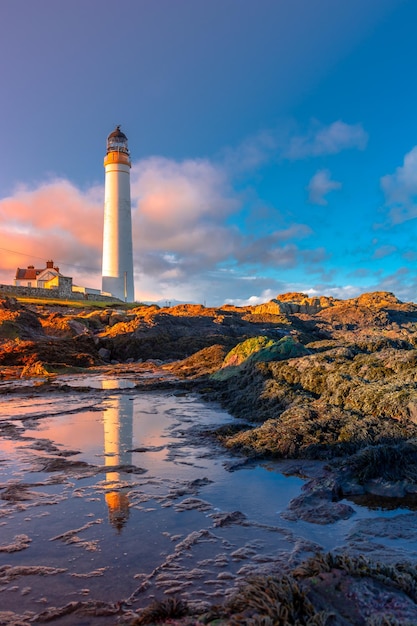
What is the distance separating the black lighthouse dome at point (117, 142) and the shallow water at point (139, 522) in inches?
1818

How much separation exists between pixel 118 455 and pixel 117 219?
42706 millimetres

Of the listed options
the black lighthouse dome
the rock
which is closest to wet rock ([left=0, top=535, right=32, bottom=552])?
the rock

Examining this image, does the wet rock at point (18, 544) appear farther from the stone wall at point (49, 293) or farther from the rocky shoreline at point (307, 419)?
the stone wall at point (49, 293)

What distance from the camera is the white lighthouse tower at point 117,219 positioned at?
46.6 meters

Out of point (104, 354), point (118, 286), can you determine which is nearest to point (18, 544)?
point (104, 354)

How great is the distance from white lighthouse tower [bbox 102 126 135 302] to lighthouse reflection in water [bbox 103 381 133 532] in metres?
38.1

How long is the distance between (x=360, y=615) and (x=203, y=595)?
97 cm

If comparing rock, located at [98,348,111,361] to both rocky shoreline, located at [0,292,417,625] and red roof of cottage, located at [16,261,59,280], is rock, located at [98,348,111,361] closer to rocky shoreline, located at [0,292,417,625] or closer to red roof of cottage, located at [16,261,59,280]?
rocky shoreline, located at [0,292,417,625]

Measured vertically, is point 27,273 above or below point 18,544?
above

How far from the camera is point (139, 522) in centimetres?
393

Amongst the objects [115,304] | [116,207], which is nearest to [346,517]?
[115,304]

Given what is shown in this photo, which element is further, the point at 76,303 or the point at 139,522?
the point at 76,303

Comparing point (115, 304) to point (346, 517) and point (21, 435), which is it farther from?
point (346, 517)

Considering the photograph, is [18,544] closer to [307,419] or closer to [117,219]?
[307,419]
